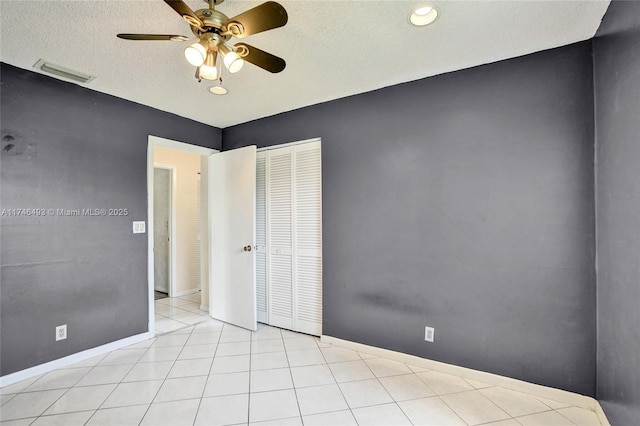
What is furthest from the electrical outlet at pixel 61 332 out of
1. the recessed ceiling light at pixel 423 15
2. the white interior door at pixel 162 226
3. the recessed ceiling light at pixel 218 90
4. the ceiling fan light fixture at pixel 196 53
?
the recessed ceiling light at pixel 423 15

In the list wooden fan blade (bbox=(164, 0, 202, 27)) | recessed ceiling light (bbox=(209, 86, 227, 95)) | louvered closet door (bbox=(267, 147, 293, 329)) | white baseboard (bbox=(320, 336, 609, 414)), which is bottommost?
white baseboard (bbox=(320, 336, 609, 414))

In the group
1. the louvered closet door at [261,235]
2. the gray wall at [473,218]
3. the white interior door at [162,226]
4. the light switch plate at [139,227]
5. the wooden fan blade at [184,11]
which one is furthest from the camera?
the white interior door at [162,226]

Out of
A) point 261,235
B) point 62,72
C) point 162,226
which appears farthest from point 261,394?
point 162,226

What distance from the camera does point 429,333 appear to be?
2.46 m

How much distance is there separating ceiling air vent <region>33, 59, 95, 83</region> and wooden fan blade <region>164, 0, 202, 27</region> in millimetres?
1756

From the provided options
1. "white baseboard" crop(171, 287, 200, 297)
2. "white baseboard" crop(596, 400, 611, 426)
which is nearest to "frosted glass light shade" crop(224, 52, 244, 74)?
"white baseboard" crop(596, 400, 611, 426)

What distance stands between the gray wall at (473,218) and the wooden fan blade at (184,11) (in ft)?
5.82

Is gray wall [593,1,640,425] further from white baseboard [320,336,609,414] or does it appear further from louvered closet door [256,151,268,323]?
louvered closet door [256,151,268,323]

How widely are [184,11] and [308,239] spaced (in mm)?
2299

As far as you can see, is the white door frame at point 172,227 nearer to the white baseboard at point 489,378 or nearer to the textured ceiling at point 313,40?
the textured ceiling at point 313,40

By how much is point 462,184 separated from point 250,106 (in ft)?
7.61

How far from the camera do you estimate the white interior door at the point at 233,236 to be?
3.34 metres

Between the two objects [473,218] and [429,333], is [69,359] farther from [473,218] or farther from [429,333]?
[473,218]

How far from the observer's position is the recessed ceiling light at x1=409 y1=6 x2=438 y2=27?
167cm
